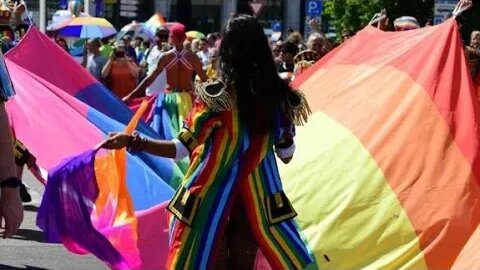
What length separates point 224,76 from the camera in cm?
457

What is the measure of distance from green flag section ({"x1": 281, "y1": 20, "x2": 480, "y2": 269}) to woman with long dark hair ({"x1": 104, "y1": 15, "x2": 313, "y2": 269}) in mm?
1252

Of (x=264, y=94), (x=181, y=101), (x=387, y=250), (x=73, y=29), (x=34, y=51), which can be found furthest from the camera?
(x=73, y=29)

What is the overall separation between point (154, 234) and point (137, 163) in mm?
793

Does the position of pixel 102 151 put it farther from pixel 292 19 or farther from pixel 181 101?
pixel 292 19

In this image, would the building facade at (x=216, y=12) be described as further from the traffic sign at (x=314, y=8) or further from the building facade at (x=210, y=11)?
the traffic sign at (x=314, y=8)

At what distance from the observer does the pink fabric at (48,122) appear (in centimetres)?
683

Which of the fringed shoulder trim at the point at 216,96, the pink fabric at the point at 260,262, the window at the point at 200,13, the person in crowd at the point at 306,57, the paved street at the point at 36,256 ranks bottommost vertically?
the window at the point at 200,13

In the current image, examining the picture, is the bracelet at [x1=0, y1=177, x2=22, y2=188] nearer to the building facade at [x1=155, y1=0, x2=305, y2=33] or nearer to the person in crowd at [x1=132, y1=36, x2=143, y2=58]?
the person in crowd at [x1=132, y1=36, x2=143, y2=58]

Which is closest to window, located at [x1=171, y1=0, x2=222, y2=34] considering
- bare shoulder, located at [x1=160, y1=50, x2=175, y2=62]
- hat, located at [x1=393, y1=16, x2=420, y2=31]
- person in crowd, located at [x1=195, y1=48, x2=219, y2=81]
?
person in crowd, located at [x1=195, y1=48, x2=219, y2=81]

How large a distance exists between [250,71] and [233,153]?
35cm

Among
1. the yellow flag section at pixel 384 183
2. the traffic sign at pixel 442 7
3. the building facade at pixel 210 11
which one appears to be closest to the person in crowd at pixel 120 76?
the traffic sign at pixel 442 7

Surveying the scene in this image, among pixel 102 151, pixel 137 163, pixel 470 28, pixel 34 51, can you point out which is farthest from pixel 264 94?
pixel 470 28

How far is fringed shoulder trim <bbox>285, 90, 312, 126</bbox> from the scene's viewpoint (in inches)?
183

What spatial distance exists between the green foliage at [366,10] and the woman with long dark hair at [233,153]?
85.9 ft
